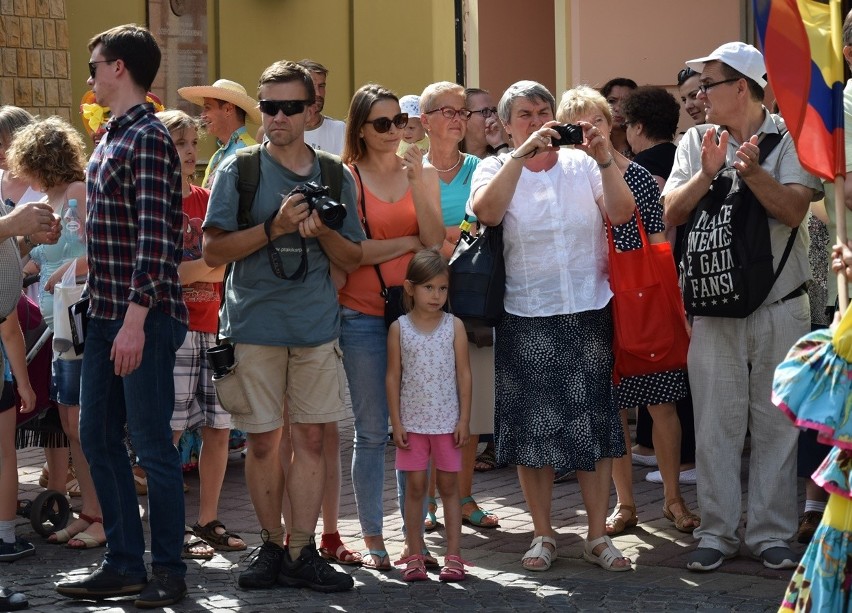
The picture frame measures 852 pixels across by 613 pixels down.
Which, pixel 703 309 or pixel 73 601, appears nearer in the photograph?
pixel 73 601

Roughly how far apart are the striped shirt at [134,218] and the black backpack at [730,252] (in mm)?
2259

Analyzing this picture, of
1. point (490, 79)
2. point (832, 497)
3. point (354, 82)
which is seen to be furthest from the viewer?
point (490, 79)

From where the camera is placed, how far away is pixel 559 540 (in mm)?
7039

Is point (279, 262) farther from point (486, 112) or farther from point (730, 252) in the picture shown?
point (486, 112)

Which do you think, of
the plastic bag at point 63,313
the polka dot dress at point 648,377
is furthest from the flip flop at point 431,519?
the plastic bag at point 63,313

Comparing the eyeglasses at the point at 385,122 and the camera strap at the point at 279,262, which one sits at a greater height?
the eyeglasses at the point at 385,122

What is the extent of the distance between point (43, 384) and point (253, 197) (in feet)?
6.87

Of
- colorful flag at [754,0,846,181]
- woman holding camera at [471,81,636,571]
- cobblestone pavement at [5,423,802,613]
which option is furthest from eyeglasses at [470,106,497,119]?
colorful flag at [754,0,846,181]

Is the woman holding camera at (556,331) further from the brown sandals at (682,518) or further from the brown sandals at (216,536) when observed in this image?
the brown sandals at (216,536)

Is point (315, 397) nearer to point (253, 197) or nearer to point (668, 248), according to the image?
point (253, 197)

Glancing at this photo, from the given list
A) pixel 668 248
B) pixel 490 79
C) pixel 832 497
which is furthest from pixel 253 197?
pixel 490 79

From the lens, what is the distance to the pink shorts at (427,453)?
21.0 feet

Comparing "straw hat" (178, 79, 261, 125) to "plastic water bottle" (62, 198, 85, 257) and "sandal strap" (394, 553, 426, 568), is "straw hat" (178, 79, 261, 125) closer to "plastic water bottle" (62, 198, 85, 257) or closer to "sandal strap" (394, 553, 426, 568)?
"plastic water bottle" (62, 198, 85, 257)

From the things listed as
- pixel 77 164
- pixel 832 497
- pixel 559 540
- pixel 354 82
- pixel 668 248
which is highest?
pixel 354 82
